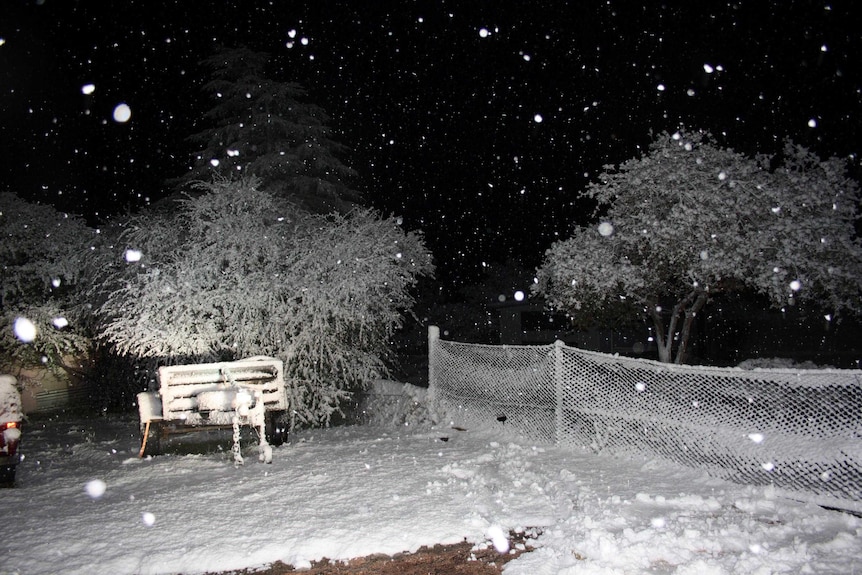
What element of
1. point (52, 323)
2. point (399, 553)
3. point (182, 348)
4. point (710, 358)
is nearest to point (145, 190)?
point (52, 323)

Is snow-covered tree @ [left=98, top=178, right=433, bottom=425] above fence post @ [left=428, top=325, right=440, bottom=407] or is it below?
above

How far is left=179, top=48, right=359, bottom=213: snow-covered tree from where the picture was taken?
67.8 feet

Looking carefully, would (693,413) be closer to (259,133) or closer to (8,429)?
(8,429)

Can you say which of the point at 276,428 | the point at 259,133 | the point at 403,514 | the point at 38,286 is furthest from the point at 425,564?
the point at 259,133

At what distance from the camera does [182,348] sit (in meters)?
9.87

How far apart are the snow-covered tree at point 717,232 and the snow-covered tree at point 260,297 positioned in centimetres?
620

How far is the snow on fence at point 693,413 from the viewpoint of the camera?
532cm

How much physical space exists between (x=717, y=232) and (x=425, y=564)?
455 inches

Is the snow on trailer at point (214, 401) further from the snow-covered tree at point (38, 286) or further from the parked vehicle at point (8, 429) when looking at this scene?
the snow-covered tree at point (38, 286)

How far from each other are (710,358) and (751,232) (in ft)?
54.1

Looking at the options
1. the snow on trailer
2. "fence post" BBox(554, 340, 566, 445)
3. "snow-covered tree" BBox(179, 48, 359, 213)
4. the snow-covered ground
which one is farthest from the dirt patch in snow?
"snow-covered tree" BBox(179, 48, 359, 213)

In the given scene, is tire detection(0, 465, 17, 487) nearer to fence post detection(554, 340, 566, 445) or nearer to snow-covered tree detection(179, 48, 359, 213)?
fence post detection(554, 340, 566, 445)

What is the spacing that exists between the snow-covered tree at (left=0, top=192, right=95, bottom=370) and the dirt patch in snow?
10080 millimetres

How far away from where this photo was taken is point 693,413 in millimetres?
6285
